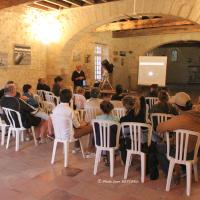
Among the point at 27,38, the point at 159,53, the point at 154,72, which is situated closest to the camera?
the point at 27,38

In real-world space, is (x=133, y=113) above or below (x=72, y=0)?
below

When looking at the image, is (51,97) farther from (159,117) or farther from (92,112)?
(159,117)

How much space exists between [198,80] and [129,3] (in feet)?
40.6

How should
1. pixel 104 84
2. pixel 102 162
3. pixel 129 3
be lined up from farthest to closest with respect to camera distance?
pixel 104 84, pixel 129 3, pixel 102 162

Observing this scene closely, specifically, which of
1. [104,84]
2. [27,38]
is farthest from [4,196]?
[104,84]

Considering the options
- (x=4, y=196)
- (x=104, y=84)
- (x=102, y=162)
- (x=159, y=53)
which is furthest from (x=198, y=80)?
(x=4, y=196)

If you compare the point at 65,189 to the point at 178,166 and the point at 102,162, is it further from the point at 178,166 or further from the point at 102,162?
the point at 178,166

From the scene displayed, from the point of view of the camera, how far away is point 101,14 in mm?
7129

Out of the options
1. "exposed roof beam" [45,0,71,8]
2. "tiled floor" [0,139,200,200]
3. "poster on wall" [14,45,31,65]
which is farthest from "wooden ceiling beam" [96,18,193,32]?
"tiled floor" [0,139,200,200]

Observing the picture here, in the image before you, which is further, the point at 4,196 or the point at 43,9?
the point at 43,9

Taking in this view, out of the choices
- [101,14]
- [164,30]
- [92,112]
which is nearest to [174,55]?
[164,30]

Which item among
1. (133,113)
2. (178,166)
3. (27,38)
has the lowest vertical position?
(178,166)

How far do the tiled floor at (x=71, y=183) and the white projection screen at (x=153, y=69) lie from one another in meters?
8.23

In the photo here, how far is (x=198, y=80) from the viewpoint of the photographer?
1759 centimetres
